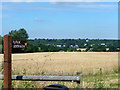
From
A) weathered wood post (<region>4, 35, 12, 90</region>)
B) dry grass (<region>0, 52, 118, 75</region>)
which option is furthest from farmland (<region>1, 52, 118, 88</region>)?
weathered wood post (<region>4, 35, 12, 90</region>)

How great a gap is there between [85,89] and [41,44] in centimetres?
637

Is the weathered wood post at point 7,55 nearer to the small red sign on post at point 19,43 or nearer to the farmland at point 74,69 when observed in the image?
the small red sign on post at point 19,43

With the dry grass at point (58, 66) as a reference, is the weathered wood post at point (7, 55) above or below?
above

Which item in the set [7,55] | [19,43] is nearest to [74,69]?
[7,55]

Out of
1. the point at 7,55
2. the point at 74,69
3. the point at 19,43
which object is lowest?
the point at 74,69

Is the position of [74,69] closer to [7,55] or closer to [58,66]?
[58,66]

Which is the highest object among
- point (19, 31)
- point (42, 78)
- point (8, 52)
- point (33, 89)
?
point (19, 31)

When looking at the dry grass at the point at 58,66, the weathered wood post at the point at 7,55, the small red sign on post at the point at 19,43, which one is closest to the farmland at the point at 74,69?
the dry grass at the point at 58,66

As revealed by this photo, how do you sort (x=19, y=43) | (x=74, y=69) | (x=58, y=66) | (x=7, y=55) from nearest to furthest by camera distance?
(x=19, y=43) → (x=7, y=55) → (x=74, y=69) → (x=58, y=66)

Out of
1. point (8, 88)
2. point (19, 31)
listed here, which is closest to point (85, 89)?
point (8, 88)

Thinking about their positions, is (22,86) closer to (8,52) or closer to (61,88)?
(8,52)

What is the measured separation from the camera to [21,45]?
469 cm

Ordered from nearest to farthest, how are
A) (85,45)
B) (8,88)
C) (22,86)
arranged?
(8,88), (22,86), (85,45)

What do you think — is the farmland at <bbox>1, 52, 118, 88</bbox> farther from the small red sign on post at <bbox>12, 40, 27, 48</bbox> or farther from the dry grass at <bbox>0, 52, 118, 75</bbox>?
the small red sign on post at <bbox>12, 40, 27, 48</bbox>
